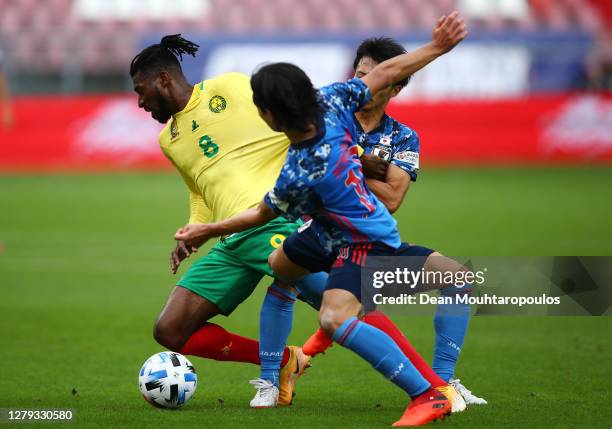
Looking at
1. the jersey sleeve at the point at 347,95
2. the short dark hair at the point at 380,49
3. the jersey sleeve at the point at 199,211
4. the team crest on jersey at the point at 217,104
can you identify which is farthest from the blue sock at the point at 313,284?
the short dark hair at the point at 380,49

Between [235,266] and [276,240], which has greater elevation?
[276,240]

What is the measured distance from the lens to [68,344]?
27.9 ft

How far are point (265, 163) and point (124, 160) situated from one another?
19.4 m

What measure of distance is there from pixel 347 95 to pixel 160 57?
1512 millimetres

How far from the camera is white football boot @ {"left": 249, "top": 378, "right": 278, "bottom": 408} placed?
6.28m

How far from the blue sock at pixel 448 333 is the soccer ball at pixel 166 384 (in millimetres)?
1480

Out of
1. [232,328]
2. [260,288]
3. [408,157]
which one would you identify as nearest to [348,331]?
[408,157]

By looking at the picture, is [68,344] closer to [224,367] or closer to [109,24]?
[224,367]

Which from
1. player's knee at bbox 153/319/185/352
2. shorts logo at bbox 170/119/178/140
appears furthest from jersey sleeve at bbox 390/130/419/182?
player's knee at bbox 153/319/185/352

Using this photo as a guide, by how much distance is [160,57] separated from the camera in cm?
641

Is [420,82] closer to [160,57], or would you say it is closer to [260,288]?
[260,288]

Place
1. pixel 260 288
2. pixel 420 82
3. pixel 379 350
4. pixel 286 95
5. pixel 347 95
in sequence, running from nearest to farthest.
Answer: pixel 286 95
pixel 379 350
pixel 347 95
pixel 260 288
pixel 420 82

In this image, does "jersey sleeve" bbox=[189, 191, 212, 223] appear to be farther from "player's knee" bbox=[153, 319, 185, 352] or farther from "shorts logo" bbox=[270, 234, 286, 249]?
"player's knee" bbox=[153, 319, 185, 352]

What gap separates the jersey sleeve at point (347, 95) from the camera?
17.8 ft
